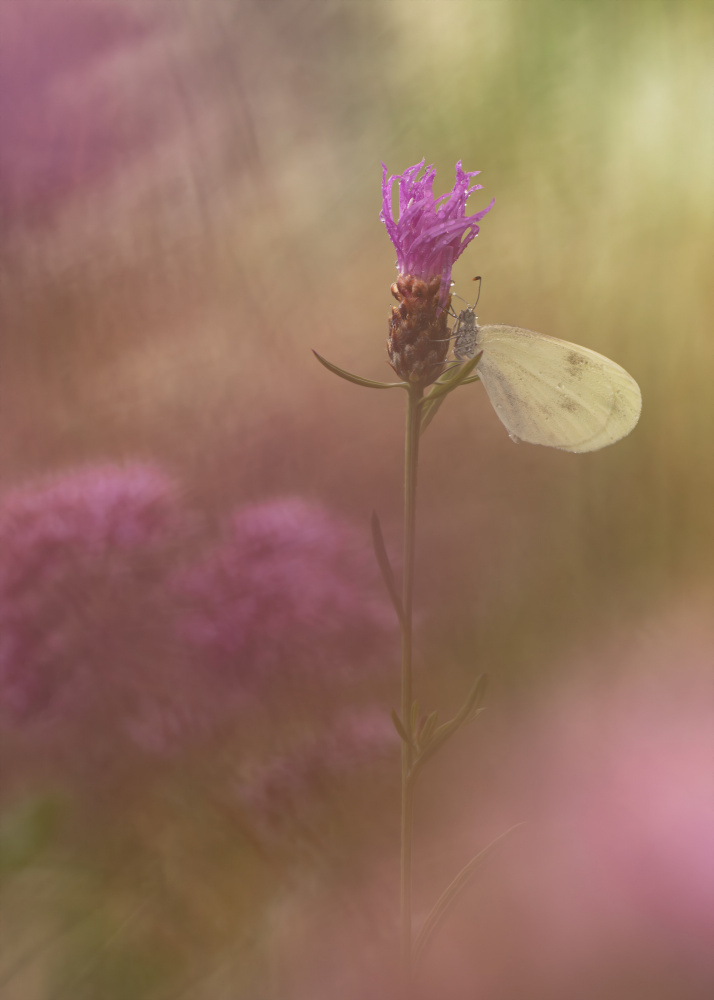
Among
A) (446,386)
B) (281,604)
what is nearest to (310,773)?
(281,604)

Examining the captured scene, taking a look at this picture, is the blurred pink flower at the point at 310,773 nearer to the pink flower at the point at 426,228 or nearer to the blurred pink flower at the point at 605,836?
the blurred pink flower at the point at 605,836

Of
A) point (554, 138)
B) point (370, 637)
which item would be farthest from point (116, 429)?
point (554, 138)

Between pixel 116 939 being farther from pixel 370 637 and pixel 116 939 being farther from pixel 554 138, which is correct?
pixel 554 138

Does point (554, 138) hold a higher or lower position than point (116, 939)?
higher

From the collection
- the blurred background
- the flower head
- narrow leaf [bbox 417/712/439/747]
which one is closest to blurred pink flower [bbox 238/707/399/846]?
the blurred background

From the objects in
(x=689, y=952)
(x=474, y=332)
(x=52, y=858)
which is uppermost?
(x=474, y=332)

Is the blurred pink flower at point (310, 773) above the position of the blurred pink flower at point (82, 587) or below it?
below

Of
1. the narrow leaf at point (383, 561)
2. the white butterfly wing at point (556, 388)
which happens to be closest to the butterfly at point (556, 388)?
the white butterfly wing at point (556, 388)

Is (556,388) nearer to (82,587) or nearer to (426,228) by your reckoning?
(426,228)
